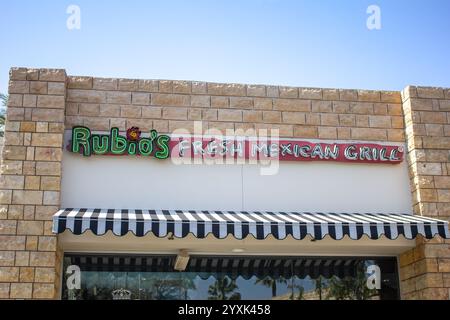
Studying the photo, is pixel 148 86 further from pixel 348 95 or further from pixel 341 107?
pixel 348 95

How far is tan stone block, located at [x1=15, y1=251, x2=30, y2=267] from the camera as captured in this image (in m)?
10.1

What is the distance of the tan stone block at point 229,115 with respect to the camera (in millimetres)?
11609

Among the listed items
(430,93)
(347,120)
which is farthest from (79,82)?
(430,93)

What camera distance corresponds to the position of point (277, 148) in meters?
11.5

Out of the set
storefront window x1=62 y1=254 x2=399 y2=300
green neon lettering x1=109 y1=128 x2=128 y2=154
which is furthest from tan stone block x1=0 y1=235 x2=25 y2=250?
green neon lettering x1=109 y1=128 x2=128 y2=154

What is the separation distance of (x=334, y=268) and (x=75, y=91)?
5591 mm

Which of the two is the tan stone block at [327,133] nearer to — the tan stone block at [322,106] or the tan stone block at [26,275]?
the tan stone block at [322,106]

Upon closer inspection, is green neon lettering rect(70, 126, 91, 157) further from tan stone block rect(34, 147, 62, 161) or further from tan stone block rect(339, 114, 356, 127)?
tan stone block rect(339, 114, 356, 127)

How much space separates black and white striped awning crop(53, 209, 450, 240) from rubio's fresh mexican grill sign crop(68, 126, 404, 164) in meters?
1.05

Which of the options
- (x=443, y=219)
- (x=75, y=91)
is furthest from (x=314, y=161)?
(x=75, y=91)
